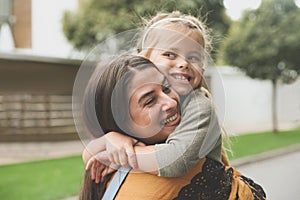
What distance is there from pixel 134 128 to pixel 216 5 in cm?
64

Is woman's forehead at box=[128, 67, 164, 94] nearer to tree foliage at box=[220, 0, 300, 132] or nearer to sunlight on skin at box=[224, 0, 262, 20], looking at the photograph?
sunlight on skin at box=[224, 0, 262, 20]

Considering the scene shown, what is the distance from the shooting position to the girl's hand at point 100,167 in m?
0.71

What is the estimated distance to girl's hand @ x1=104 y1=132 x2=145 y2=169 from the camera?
0.68m

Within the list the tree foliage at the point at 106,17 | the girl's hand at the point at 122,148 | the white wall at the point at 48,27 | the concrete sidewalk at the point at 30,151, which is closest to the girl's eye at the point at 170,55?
the girl's hand at the point at 122,148

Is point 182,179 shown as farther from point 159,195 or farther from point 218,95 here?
point 218,95

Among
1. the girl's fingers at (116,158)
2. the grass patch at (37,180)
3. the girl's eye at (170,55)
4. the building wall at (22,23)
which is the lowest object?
the grass patch at (37,180)

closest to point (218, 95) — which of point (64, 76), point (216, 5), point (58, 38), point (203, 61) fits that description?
point (203, 61)

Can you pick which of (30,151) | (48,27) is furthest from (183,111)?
(48,27)

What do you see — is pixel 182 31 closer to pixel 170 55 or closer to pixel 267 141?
pixel 170 55

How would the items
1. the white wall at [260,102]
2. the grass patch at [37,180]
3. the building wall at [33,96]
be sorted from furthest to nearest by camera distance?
the grass patch at [37,180]
the building wall at [33,96]
the white wall at [260,102]

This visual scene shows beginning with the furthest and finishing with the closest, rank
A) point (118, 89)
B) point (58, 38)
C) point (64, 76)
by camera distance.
Answer: point (58, 38) → point (64, 76) → point (118, 89)

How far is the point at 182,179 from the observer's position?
2.26 ft

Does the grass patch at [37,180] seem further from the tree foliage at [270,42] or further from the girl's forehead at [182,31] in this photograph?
the girl's forehead at [182,31]

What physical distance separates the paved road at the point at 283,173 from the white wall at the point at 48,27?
82cm
